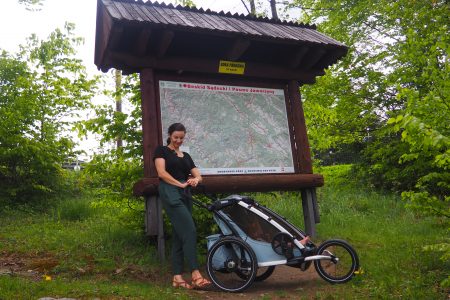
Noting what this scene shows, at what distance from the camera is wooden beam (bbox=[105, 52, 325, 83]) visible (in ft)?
20.6

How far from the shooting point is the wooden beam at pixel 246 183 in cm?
585

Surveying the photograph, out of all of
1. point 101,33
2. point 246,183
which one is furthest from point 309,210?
point 101,33

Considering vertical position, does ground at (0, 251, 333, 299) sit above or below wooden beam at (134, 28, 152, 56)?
Result: below

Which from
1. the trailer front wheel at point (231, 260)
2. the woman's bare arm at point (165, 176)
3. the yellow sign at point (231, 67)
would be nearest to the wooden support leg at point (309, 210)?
the yellow sign at point (231, 67)

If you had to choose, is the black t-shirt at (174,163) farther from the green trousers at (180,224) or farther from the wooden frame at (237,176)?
the wooden frame at (237,176)

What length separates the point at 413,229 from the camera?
8492mm

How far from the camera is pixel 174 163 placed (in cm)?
531

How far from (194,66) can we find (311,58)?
7.10ft

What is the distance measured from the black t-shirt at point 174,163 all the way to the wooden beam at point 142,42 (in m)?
1.69

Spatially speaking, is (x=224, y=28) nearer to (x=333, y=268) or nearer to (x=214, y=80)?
(x=214, y=80)

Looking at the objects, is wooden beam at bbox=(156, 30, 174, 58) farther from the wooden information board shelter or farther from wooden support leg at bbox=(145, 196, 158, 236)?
wooden support leg at bbox=(145, 196, 158, 236)

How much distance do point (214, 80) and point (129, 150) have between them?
74.8 inches

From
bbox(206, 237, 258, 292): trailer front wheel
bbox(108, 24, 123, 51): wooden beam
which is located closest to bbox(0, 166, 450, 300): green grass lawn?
bbox(206, 237, 258, 292): trailer front wheel

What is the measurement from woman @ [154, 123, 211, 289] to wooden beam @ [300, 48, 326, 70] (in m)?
3.16
